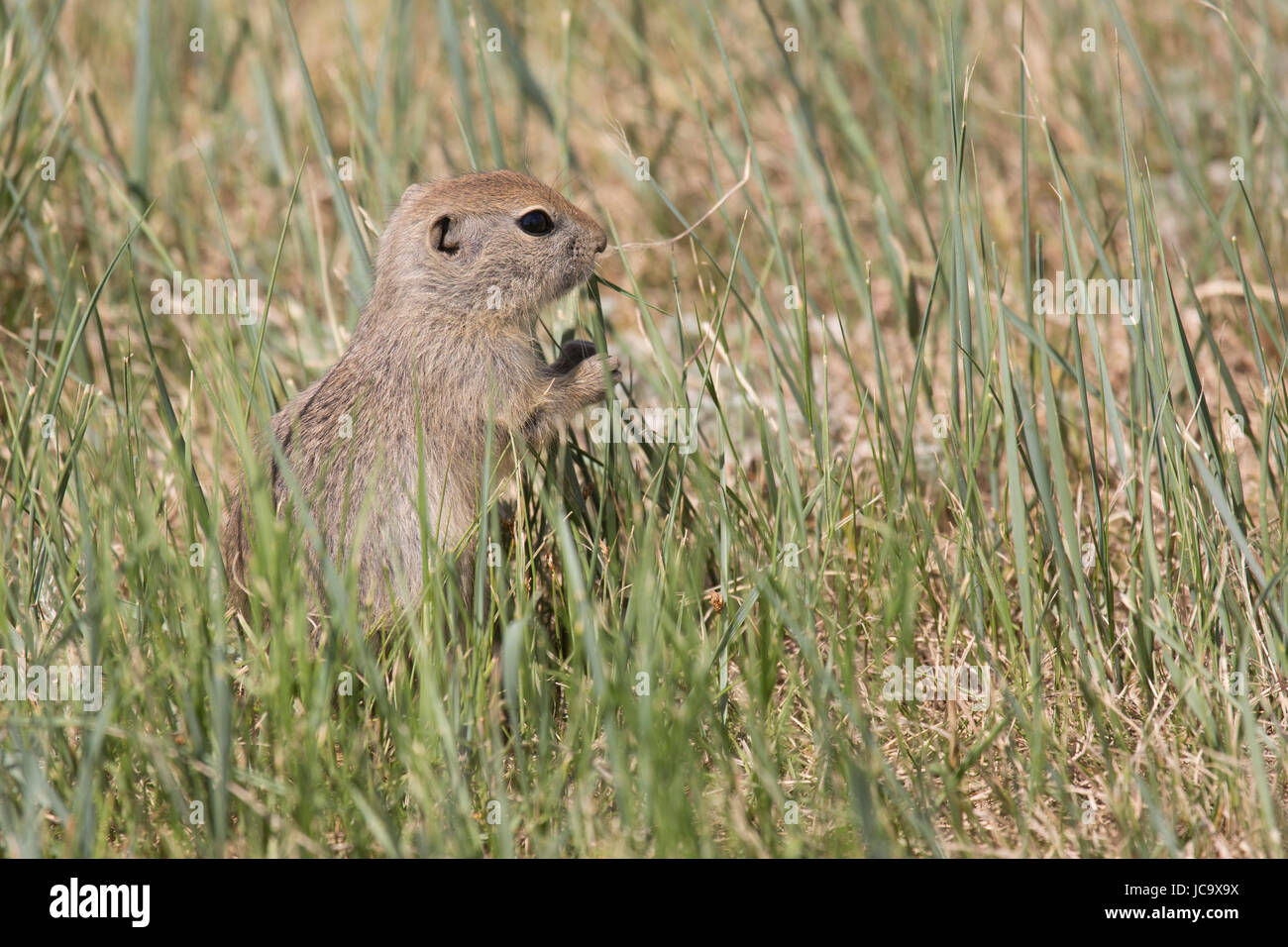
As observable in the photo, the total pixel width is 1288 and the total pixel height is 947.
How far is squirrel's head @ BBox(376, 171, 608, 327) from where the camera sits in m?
3.69

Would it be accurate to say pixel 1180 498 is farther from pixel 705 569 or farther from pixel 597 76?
pixel 597 76

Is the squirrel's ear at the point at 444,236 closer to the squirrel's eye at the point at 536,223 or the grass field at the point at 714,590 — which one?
the squirrel's eye at the point at 536,223

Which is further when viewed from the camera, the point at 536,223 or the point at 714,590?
the point at 536,223

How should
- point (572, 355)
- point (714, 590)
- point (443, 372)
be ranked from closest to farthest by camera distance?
1. point (714, 590)
2. point (443, 372)
3. point (572, 355)

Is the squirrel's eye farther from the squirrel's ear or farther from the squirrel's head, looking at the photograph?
the squirrel's ear

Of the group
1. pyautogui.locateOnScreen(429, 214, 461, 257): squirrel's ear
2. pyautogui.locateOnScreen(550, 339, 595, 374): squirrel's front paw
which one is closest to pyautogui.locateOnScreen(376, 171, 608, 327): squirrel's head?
pyautogui.locateOnScreen(429, 214, 461, 257): squirrel's ear

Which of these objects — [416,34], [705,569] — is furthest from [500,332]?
[416,34]

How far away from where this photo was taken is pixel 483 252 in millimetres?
3688

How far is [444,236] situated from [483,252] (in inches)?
5.0

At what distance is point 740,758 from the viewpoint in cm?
299

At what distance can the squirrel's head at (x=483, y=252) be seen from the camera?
3689 mm

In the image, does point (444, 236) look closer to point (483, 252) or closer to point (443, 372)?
point (483, 252)

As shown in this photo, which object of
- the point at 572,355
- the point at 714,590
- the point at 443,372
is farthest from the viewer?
the point at 572,355

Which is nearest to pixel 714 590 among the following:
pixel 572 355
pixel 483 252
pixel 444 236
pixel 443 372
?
pixel 572 355
